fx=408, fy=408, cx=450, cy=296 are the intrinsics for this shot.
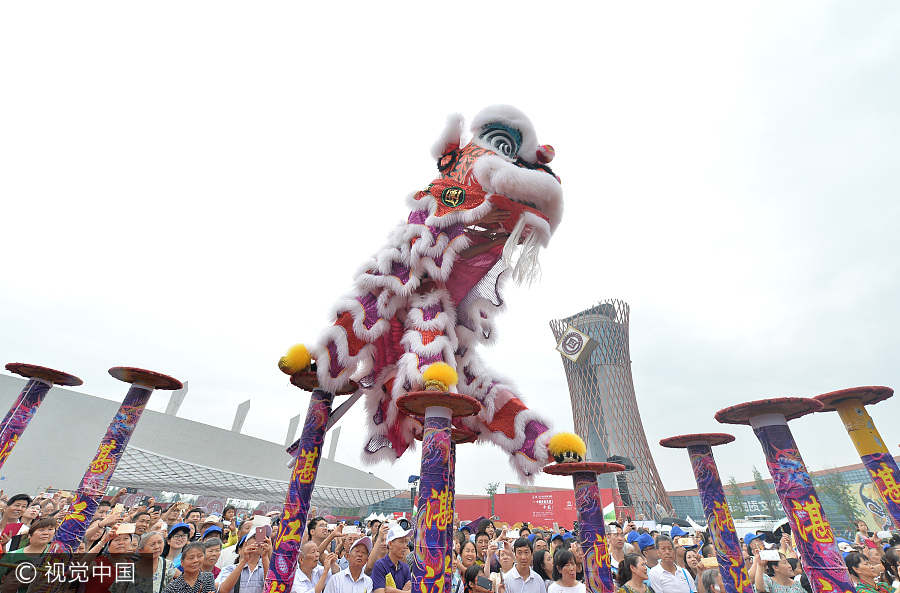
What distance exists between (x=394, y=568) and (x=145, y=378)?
10.3ft

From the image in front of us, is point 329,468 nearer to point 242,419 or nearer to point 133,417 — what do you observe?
point 242,419

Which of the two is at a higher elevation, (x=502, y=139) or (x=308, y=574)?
(x=502, y=139)

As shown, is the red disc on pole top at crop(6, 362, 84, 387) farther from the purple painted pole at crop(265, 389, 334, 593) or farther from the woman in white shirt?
the woman in white shirt

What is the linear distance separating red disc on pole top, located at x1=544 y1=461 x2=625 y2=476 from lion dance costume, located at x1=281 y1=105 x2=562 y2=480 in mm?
141

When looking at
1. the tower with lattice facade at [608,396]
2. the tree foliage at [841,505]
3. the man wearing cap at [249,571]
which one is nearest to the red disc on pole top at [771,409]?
the man wearing cap at [249,571]

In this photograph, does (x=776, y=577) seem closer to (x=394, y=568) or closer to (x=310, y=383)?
(x=394, y=568)

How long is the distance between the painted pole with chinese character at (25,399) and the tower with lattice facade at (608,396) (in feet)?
107

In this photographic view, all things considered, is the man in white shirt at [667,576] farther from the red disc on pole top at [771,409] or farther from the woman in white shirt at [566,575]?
Answer: the red disc on pole top at [771,409]

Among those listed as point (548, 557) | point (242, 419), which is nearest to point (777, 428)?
point (548, 557)

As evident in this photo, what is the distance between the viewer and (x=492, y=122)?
4.21 m

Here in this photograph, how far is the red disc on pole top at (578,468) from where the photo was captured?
10.9ft

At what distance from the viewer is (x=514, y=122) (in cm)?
418

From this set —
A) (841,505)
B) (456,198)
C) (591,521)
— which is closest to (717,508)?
(591,521)

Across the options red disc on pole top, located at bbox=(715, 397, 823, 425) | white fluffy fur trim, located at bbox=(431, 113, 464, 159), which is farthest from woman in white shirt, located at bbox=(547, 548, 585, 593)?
white fluffy fur trim, located at bbox=(431, 113, 464, 159)
